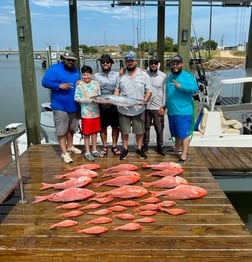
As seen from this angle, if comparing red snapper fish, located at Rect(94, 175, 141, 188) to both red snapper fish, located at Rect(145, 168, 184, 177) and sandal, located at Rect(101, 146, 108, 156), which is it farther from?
sandal, located at Rect(101, 146, 108, 156)

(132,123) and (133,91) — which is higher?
(133,91)

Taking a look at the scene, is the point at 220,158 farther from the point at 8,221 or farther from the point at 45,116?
the point at 45,116

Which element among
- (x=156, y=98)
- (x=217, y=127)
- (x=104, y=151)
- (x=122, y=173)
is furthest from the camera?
(x=217, y=127)

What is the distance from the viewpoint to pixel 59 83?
390 cm

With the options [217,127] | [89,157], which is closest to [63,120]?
[89,157]

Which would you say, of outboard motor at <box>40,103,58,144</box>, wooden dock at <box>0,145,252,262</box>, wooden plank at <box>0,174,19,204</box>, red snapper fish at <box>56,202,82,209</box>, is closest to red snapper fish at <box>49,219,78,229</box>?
wooden dock at <box>0,145,252,262</box>

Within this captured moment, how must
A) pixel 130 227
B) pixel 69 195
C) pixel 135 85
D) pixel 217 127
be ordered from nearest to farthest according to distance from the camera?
1. pixel 130 227
2. pixel 69 195
3. pixel 135 85
4. pixel 217 127

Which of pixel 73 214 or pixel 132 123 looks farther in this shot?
pixel 132 123

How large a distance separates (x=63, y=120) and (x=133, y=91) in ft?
3.25

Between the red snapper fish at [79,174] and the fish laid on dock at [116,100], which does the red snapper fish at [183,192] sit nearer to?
the red snapper fish at [79,174]

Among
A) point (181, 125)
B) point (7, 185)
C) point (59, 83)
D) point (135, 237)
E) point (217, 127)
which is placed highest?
point (59, 83)

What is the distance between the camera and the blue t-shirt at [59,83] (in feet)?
12.7

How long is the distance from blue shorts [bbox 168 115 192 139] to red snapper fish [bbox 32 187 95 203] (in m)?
1.50

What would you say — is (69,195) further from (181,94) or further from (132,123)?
(181,94)
